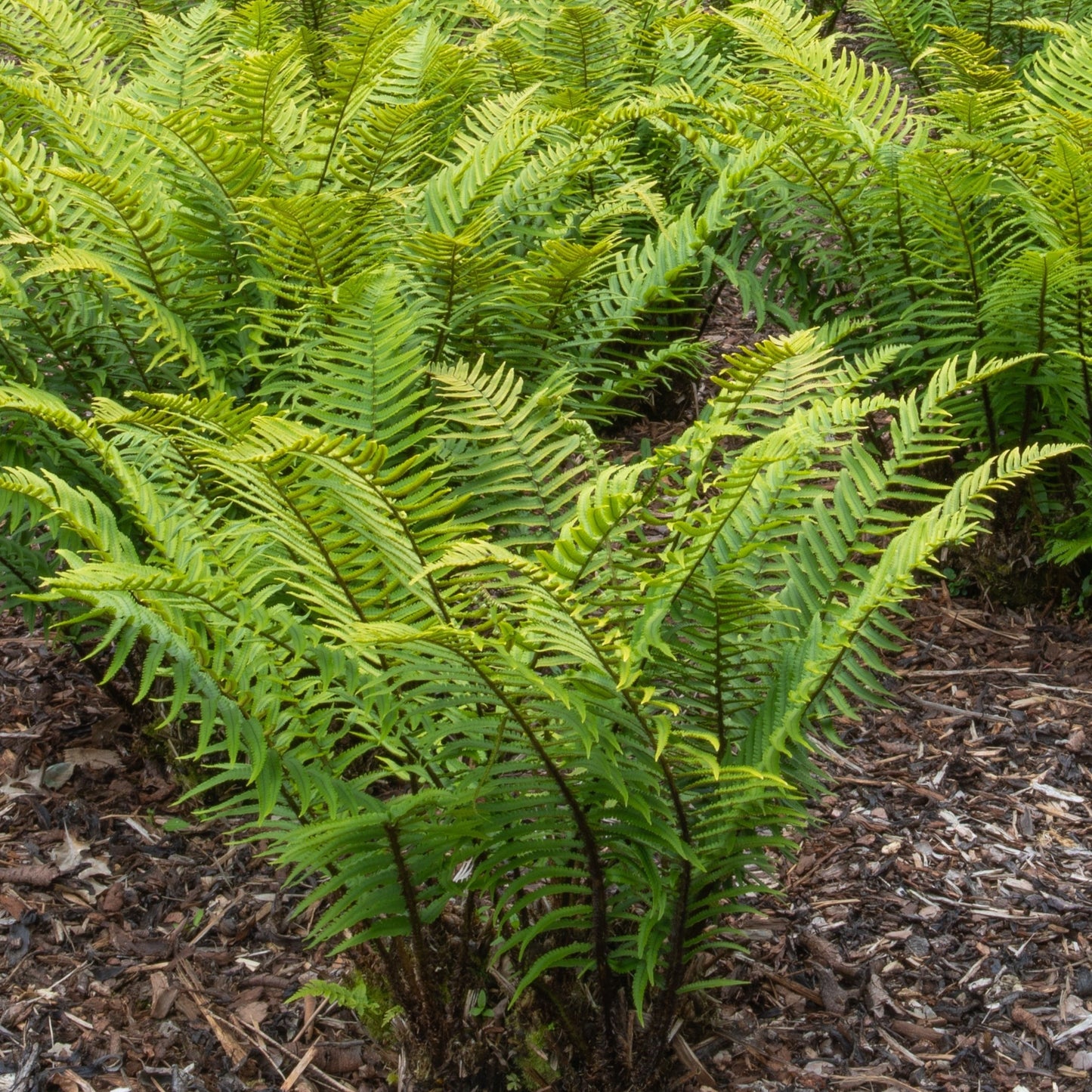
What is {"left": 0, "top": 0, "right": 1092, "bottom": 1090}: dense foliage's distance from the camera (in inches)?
74.5

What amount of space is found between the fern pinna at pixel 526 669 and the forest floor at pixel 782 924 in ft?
0.85

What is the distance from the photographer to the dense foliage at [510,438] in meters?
1.89

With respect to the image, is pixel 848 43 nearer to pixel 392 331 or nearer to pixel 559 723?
pixel 392 331

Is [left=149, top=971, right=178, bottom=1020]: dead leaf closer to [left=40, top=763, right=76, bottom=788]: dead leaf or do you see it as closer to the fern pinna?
the fern pinna

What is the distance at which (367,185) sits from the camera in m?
Answer: 3.15

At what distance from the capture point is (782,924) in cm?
266

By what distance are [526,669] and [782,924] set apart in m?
1.25

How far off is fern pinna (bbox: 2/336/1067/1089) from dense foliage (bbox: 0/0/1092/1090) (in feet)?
0.03

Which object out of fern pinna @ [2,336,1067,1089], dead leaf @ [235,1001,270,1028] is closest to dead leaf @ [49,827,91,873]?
dead leaf @ [235,1001,270,1028]

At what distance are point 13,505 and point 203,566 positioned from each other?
2.89 feet

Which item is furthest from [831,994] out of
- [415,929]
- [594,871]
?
[415,929]

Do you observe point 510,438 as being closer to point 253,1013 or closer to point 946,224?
point 253,1013

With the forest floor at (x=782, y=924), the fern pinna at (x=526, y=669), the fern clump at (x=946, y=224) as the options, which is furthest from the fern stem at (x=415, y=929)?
the fern clump at (x=946, y=224)

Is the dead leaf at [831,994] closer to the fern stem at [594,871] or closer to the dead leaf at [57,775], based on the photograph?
the fern stem at [594,871]
